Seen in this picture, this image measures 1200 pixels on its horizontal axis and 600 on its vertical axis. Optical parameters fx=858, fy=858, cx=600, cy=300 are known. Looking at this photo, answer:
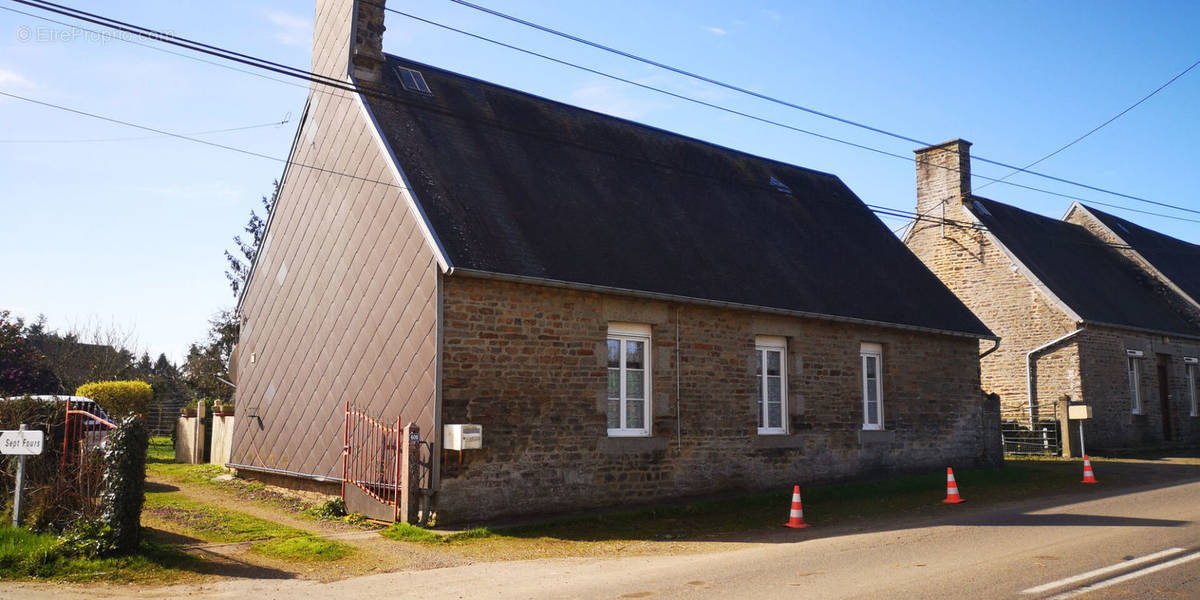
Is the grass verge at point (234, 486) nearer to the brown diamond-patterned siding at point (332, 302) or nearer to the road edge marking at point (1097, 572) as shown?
the brown diamond-patterned siding at point (332, 302)

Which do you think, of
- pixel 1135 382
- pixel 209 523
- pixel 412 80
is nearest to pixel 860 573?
pixel 209 523

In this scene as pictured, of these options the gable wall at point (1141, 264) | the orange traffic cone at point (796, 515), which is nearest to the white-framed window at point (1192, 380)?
the gable wall at point (1141, 264)

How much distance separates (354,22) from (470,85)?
2.53 m

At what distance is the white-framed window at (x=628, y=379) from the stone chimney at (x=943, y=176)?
17.1 meters

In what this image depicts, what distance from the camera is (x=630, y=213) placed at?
49.5 ft

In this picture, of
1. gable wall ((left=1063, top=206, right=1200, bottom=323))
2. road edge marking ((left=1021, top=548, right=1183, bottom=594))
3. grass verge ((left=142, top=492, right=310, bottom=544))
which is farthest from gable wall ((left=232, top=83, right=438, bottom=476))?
gable wall ((left=1063, top=206, right=1200, bottom=323))

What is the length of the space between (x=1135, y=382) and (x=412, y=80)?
23.8 m

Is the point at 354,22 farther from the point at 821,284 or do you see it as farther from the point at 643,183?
the point at 821,284

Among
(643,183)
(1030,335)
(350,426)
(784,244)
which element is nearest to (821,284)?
(784,244)

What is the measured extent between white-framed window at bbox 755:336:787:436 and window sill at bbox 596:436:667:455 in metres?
2.59

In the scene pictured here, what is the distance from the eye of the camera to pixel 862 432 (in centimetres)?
1662

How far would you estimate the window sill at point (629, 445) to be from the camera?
12641 mm

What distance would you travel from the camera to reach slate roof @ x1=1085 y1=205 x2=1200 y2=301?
30.5 meters

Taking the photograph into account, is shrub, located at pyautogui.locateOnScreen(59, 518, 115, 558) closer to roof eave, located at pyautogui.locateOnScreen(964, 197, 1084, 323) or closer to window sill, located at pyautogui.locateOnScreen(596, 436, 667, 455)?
window sill, located at pyautogui.locateOnScreen(596, 436, 667, 455)
